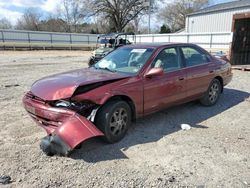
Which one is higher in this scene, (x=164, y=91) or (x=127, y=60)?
(x=127, y=60)

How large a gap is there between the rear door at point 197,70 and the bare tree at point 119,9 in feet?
135

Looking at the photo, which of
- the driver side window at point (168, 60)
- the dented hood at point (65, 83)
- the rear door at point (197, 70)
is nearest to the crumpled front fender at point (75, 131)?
the dented hood at point (65, 83)

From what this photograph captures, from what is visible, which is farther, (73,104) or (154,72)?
(154,72)

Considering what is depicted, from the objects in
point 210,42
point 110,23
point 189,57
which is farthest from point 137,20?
point 189,57

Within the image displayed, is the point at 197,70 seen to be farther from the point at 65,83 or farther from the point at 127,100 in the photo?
the point at 65,83

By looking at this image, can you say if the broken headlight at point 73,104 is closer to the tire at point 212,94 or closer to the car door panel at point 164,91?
the car door panel at point 164,91

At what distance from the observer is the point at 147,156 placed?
376 centimetres

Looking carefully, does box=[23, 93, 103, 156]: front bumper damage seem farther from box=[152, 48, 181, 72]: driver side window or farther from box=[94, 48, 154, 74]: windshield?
box=[152, 48, 181, 72]: driver side window

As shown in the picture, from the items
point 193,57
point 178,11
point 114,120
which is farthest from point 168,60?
point 178,11

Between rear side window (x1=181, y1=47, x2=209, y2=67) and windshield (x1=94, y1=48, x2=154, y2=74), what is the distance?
1.00m

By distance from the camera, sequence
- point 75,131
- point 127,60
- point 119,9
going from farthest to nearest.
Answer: point 119,9, point 127,60, point 75,131

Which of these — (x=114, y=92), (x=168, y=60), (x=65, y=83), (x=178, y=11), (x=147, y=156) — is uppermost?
(x=178, y=11)

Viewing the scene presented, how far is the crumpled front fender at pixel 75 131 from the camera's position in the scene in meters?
3.47

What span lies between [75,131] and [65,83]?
34.6 inches
